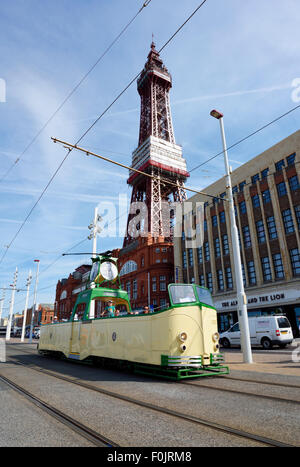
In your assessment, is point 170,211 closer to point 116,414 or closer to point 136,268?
point 136,268

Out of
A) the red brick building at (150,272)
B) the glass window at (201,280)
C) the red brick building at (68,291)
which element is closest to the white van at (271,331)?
the glass window at (201,280)

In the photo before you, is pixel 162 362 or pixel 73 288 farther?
pixel 73 288

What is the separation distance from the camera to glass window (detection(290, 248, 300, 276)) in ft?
87.6

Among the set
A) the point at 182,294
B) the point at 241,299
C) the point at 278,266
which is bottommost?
the point at 182,294

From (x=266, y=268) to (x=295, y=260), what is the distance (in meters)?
3.23

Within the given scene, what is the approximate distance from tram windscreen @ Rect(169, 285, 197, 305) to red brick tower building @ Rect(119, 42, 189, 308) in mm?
35192

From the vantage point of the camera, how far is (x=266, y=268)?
29500 millimetres

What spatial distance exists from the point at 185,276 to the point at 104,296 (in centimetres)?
2967

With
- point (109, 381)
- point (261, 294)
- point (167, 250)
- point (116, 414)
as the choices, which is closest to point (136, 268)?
point (167, 250)

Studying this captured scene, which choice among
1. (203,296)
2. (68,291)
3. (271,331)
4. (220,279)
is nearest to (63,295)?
(68,291)

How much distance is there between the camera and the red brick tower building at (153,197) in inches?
1905

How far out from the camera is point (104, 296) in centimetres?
1229

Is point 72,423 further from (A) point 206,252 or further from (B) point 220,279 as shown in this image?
(A) point 206,252

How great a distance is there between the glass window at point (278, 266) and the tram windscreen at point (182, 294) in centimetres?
2281
